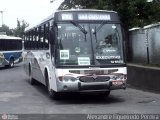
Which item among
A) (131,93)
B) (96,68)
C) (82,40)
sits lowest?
(131,93)

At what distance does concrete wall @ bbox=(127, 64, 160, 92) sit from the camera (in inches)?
641

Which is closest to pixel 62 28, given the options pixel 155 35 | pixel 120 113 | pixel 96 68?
pixel 96 68

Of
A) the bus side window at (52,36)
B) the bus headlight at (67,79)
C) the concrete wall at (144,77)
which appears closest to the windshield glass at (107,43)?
the bus headlight at (67,79)

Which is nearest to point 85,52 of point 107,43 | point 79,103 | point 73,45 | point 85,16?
point 73,45

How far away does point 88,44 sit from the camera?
13.4 m

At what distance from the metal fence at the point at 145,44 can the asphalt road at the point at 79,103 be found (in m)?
3.49

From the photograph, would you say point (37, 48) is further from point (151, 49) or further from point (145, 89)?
point (151, 49)

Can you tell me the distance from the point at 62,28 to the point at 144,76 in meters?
5.23

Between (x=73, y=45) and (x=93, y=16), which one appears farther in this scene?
(x=93, y=16)

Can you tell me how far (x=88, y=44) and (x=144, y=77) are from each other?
469cm

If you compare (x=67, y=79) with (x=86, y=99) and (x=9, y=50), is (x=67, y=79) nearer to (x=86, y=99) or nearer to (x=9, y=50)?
(x=86, y=99)

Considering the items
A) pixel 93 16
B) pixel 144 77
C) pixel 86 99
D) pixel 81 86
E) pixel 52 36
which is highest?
pixel 93 16

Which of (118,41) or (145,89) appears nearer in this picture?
(118,41)

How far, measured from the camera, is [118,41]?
44.9 ft
